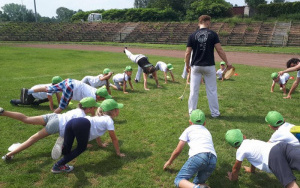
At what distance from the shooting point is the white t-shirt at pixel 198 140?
3559 millimetres

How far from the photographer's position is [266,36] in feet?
107

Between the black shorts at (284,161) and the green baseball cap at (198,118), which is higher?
the green baseball cap at (198,118)

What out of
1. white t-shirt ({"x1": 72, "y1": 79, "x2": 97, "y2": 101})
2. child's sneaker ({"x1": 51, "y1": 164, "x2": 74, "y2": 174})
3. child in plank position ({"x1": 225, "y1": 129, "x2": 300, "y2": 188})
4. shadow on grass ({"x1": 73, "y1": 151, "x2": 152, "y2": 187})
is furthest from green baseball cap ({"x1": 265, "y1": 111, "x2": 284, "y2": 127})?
white t-shirt ({"x1": 72, "y1": 79, "x2": 97, "y2": 101})

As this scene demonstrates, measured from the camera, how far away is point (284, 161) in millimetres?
3180

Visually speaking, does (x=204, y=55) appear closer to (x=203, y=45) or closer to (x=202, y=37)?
(x=203, y=45)

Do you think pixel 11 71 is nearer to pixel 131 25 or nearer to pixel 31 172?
pixel 31 172

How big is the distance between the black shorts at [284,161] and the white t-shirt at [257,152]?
0.30 feet

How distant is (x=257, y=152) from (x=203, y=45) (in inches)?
126

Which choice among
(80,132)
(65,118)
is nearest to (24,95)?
(65,118)

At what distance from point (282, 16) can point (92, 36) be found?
31.9 meters

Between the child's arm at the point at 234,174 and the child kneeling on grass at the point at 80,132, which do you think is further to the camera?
the child kneeling on grass at the point at 80,132

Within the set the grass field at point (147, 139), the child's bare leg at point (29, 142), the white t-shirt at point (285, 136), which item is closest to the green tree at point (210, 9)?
the grass field at point (147, 139)

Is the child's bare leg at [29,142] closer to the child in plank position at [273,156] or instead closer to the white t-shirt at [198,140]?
the white t-shirt at [198,140]

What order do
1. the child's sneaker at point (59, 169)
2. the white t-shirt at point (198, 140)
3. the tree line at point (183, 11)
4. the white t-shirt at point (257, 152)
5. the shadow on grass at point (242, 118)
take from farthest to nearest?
1. the tree line at point (183, 11)
2. the shadow on grass at point (242, 118)
3. the child's sneaker at point (59, 169)
4. the white t-shirt at point (198, 140)
5. the white t-shirt at point (257, 152)
